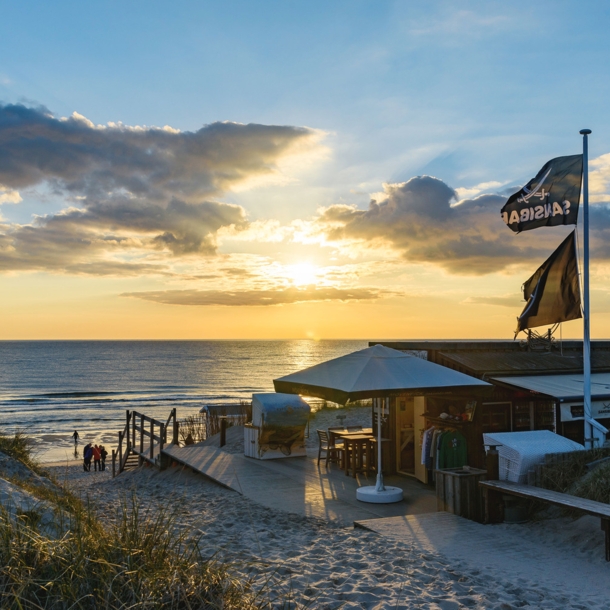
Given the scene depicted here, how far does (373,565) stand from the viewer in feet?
19.2

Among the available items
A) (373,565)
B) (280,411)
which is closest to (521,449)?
(373,565)

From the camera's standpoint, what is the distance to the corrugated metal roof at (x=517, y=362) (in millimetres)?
10914

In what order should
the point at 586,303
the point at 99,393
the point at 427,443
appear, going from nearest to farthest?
the point at 427,443, the point at 586,303, the point at 99,393

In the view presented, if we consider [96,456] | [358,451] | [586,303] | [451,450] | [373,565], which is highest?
[586,303]

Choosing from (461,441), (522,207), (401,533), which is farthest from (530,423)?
(401,533)

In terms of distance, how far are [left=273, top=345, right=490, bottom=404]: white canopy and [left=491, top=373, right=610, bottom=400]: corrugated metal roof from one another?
A: 1573 mm

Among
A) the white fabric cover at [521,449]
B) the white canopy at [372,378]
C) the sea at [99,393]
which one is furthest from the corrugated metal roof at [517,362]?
the sea at [99,393]

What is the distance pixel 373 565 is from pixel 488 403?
5.58 metres

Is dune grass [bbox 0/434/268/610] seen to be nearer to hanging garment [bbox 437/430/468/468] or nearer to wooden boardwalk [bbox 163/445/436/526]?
wooden boardwalk [bbox 163/445/436/526]

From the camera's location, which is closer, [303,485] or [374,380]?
[374,380]

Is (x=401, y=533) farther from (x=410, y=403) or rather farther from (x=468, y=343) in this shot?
(x=468, y=343)

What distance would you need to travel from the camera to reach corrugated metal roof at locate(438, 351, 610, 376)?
1091 centimetres

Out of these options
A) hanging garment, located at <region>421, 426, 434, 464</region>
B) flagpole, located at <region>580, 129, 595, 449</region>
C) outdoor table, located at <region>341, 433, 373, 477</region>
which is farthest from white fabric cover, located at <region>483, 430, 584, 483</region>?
outdoor table, located at <region>341, 433, 373, 477</region>

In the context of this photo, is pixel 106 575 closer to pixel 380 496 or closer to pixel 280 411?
pixel 380 496
